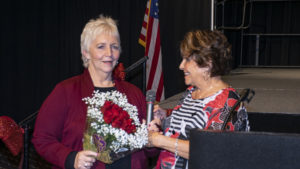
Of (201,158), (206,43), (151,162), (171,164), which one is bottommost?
(151,162)

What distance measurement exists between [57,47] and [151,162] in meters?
2.47

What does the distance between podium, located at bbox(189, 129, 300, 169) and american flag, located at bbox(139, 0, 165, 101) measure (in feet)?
11.8

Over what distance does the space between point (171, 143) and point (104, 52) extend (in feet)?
1.69

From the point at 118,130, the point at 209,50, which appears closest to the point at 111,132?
the point at 118,130

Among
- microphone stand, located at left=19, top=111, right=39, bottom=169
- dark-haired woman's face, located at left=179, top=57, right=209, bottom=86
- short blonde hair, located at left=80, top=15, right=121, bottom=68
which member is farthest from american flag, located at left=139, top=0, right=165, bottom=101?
dark-haired woman's face, located at left=179, top=57, right=209, bottom=86

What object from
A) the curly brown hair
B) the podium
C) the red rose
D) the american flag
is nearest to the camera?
the podium

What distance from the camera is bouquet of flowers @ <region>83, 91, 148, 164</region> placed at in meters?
1.37

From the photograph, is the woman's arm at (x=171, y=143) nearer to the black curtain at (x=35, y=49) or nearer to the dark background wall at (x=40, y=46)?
the dark background wall at (x=40, y=46)

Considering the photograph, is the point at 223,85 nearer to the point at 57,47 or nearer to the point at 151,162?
the point at 151,162

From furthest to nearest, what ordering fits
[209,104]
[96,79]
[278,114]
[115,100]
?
[278,114] → [96,79] → [209,104] → [115,100]

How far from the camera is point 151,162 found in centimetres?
451

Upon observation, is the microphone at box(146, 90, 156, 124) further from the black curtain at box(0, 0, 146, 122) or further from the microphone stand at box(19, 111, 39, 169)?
the black curtain at box(0, 0, 146, 122)

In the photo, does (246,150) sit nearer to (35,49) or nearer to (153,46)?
(153,46)

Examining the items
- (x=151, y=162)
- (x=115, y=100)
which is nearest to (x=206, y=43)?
(x=115, y=100)
